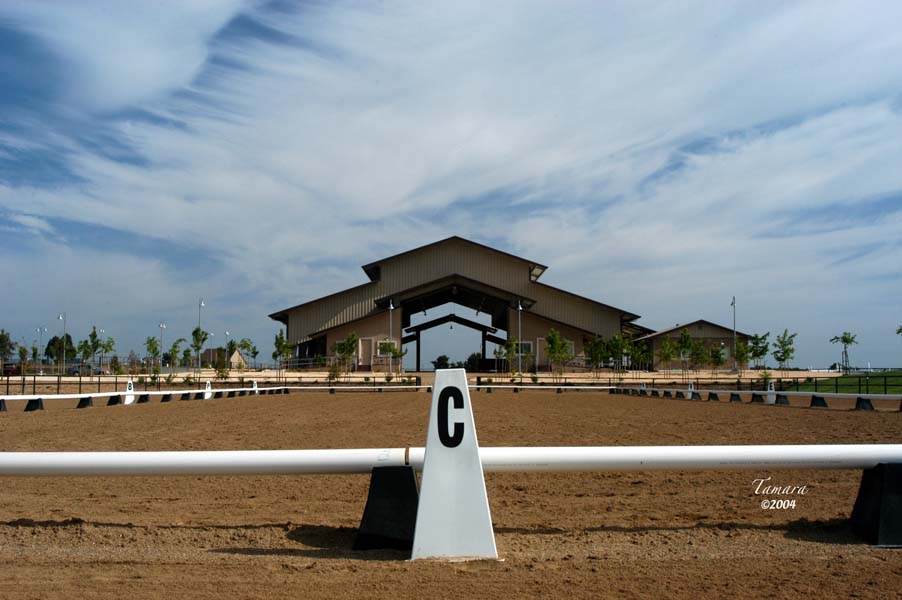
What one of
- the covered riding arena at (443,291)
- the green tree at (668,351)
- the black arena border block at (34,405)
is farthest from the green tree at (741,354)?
the black arena border block at (34,405)

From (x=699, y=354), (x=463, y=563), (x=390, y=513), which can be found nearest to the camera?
(x=463, y=563)

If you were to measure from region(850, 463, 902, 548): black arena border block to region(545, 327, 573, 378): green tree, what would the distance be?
173 feet

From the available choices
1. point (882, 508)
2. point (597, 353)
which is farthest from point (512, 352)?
point (882, 508)

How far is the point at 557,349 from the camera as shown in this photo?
190ft

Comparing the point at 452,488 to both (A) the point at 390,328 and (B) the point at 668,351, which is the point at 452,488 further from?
(B) the point at 668,351

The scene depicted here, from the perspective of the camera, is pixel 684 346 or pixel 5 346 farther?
pixel 5 346

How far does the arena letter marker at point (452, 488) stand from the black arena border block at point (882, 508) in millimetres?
2900

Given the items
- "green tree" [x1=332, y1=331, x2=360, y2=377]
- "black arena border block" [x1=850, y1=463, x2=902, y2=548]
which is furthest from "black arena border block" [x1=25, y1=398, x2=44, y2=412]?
"green tree" [x1=332, y1=331, x2=360, y2=377]

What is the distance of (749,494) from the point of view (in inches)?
284

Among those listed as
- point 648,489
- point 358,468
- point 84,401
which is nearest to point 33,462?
point 358,468

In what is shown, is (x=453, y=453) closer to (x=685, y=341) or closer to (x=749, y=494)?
(x=749, y=494)

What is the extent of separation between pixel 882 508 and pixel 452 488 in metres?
3.23

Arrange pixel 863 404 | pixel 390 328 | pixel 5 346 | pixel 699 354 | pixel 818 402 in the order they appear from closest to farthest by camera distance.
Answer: pixel 863 404 → pixel 818 402 → pixel 390 328 → pixel 699 354 → pixel 5 346

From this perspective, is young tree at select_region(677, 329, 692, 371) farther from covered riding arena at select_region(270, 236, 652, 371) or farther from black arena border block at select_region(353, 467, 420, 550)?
black arena border block at select_region(353, 467, 420, 550)
